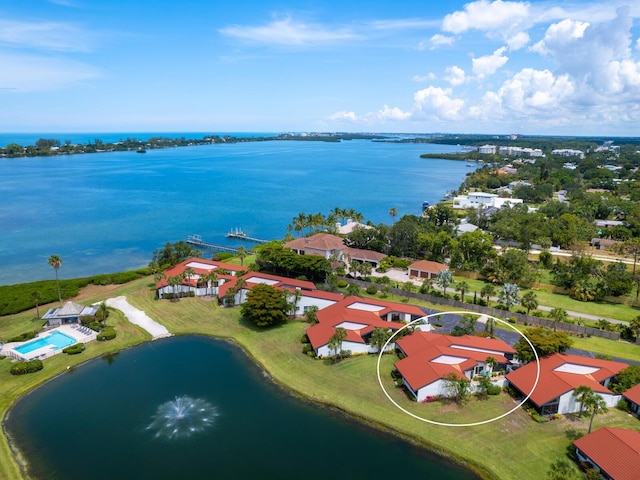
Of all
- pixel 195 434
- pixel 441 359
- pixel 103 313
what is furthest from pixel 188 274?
pixel 441 359

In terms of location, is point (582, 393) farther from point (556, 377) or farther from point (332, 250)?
point (332, 250)

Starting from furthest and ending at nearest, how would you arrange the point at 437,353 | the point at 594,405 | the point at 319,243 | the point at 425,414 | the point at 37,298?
1. the point at 319,243
2. the point at 37,298
3. the point at 437,353
4. the point at 425,414
5. the point at 594,405

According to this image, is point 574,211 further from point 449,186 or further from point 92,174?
point 92,174

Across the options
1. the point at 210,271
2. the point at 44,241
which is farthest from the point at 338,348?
the point at 44,241

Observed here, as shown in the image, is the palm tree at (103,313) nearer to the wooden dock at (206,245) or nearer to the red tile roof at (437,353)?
the red tile roof at (437,353)

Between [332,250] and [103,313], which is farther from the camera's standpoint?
[332,250]

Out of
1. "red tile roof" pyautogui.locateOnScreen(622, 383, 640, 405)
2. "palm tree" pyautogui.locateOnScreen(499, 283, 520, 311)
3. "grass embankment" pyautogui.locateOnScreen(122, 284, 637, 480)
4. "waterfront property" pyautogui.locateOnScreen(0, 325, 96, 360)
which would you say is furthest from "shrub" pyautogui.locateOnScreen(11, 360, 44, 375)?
"red tile roof" pyautogui.locateOnScreen(622, 383, 640, 405)

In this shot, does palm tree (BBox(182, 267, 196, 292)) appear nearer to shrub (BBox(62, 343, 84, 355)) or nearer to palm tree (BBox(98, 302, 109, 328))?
palm tree (BBox(98, 302, 109, 328))
